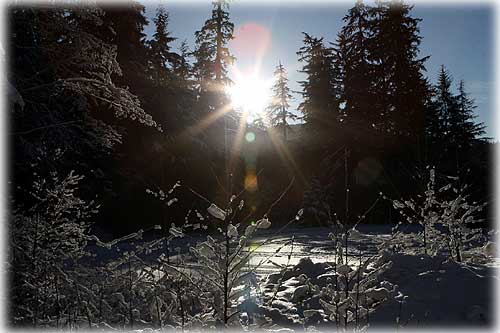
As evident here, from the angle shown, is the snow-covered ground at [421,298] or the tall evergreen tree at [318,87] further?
the tall evergreen tree at [318,87]

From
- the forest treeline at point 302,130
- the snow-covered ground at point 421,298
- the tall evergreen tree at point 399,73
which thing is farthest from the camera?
the tall evergreen tree at point 399,73

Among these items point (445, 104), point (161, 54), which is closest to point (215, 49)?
point (161, 54)

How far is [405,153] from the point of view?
24688 millimetres

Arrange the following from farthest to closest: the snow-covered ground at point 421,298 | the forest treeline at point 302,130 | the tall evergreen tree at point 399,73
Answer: the tall evergreen tree at point 399,73, the forest treeline at point 302,130, the snow-covered ground at point 421,298

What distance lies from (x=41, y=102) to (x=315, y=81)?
2380cm

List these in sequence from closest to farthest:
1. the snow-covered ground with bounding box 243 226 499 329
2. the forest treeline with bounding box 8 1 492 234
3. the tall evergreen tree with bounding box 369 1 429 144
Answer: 1. the snow-covered ground with bounding box 243 226 499 329
2. the forest treeline with bounding box 8 1 492 234
3. the tall evergreen tree with bounding box 369 1 429 144

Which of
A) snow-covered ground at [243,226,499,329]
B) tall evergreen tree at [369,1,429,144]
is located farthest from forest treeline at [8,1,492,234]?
snow-covered ground at [243,226,499,329]

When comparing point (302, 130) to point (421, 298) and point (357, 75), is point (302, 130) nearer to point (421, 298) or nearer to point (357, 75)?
point (357, 75)

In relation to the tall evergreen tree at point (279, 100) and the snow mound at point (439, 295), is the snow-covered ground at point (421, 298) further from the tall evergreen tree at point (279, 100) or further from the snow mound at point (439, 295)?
the tall evergreen tree at point (279, 100)

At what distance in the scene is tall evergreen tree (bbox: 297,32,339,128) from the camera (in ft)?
89.4

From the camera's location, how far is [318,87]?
28031 mm

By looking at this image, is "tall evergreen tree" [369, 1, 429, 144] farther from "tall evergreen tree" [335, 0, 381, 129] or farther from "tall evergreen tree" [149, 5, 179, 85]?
"tall evergreen tree" [149, 5, 179, 85]

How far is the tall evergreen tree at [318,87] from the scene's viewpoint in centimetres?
2723

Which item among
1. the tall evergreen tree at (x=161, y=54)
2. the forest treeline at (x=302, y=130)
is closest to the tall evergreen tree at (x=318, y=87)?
the forest treeline at (x=302, y=130)
